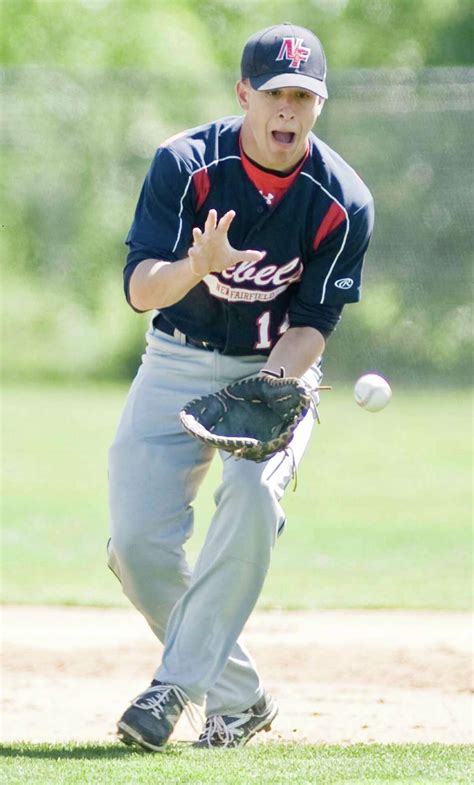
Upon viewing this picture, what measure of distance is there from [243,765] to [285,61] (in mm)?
1821

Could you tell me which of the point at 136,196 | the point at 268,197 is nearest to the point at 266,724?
the point at 268,197

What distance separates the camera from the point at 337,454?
35.3 ft

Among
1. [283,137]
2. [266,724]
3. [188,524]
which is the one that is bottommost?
[266,724]

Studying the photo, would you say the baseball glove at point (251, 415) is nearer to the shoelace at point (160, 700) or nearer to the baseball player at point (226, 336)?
the baseball player at point (226, 336)

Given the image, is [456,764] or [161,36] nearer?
[456,764]

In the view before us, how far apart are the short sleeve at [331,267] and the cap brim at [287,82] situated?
1.26 feet

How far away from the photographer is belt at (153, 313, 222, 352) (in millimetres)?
3881

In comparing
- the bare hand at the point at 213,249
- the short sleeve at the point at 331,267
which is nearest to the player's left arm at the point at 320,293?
the short sleeve at the point at 331,267

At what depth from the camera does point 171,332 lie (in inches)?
156

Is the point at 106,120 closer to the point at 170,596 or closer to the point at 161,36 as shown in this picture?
the point at 161,36

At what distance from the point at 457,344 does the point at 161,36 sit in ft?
31.4

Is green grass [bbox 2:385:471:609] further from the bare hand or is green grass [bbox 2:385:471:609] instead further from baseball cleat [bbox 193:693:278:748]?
the bare hand

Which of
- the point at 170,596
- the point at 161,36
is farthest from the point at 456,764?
the point at 161,36

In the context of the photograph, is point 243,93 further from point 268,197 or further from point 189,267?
point 189,267
